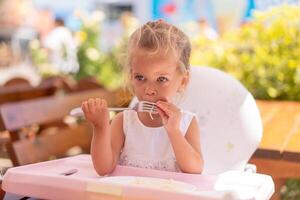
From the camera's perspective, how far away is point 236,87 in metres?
1.75

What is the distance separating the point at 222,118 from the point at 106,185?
81 cm

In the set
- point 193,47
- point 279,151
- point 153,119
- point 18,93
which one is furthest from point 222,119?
point 193,47

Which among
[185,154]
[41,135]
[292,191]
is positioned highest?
[185,154]

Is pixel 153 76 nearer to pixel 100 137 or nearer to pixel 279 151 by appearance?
pixel 100 137

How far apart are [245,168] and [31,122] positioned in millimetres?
1194

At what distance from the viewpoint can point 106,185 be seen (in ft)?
3.20

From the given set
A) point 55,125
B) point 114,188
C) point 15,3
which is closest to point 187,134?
point 114,188

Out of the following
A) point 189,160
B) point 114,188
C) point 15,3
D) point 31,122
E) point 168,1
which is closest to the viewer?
point 114,188

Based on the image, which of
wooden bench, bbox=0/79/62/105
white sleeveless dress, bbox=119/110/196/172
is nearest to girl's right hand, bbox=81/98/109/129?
white sleeveless dress, bbox=119/110/196/172

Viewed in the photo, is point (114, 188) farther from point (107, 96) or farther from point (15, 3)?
point (15, 3)

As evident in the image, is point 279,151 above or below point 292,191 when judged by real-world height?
above

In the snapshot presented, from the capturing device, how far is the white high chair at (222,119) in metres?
1.60

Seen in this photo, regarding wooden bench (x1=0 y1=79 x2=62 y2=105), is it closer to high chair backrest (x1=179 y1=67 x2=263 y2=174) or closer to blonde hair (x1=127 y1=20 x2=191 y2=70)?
high chair backrest (x1=179 y1=67 x2=263 y2=174)

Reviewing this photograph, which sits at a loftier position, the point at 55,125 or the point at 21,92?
the point at 21,92
